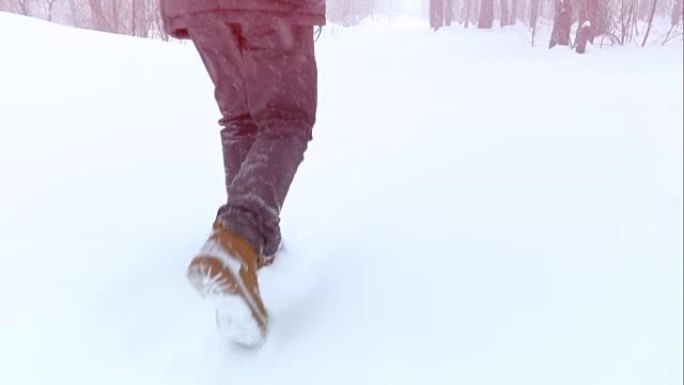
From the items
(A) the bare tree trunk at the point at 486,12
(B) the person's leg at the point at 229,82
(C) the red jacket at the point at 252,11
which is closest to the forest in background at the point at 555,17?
(A) the bare tree trunk at the point at 486,12

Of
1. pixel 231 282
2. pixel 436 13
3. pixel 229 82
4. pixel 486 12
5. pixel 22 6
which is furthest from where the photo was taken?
pixel 436 13

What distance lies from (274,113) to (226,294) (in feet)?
0.95

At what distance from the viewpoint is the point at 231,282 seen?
64 centimetres

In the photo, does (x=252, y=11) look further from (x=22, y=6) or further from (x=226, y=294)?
(x=22, y=6)

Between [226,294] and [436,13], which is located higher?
[226,294]

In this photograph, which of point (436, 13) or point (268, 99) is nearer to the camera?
point (268, 99)

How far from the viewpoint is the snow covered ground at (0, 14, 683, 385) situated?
70 centimetres

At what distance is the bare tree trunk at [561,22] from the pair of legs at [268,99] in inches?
101

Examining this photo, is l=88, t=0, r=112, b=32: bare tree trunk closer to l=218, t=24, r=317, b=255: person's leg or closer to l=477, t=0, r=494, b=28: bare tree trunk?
l=218, t=24, r=317, b=255: person's leg

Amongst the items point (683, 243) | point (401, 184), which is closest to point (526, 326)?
point (683, 243)

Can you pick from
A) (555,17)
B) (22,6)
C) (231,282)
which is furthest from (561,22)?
(22,6)

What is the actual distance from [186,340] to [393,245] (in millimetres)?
382

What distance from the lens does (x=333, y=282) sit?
2.91ft

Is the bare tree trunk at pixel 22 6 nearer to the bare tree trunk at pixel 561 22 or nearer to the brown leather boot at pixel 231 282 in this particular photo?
the bare tree trunk at pixel 561 22
